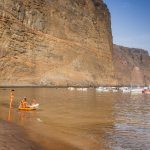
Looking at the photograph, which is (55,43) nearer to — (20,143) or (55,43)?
(55,43)

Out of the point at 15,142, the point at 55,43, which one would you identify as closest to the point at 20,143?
the point at 15,142

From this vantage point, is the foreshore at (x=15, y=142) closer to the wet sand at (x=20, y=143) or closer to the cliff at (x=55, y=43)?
the wet sand at (x=20, y=143)

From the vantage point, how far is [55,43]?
115188mm

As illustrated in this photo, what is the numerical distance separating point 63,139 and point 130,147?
3.64 metres

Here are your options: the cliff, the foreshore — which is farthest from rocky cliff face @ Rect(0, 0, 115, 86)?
the foreshore

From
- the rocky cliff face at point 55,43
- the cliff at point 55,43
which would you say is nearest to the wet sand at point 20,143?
the rocky cliff face at point 55,43

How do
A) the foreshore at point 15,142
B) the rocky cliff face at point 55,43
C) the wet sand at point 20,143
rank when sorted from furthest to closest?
the rocky cliff face at point 55,43 < the wet sand at point 20,143 < the foreshore at point 15,142

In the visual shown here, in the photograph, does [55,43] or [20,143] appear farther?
[55,43]

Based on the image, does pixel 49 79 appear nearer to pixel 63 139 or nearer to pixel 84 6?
pixel 84 6

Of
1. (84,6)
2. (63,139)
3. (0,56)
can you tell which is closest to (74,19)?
(84,6)

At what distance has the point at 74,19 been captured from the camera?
128250mm

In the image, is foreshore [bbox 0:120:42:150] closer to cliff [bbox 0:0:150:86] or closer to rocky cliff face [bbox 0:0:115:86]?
rocky cliff face [bbox 0:0:115:86]

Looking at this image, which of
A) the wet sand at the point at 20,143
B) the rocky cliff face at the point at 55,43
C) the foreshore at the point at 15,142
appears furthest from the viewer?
the rocky cliff face at the point at 55,43

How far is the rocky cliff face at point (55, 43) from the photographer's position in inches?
3821
